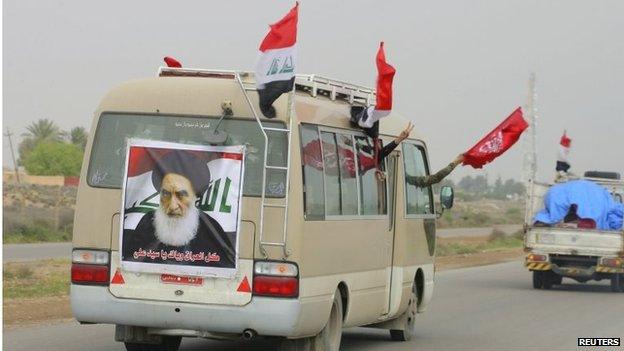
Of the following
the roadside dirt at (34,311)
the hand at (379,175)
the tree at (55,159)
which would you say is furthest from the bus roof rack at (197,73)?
the tree at (55,159)

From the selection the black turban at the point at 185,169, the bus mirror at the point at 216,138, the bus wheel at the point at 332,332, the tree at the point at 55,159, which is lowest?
the bus wheel at the point at 332,332

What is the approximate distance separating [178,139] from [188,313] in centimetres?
158

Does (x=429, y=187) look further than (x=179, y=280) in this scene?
Yes

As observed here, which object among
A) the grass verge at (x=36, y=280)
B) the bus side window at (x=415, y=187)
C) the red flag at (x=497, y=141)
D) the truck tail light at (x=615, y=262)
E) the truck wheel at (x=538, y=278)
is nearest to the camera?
the red flag at (x=497, y=141)

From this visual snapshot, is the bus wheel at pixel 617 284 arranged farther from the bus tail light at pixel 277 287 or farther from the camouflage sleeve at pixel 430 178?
the bus tail light at pixel 277 287

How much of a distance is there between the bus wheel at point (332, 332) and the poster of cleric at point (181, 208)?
4.99 feet

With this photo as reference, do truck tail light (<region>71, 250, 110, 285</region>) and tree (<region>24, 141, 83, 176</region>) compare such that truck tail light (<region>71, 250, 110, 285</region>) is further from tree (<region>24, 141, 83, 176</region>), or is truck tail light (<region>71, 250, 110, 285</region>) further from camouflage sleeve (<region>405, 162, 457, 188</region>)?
tree (<region>24, 141, 83, 176</region>)

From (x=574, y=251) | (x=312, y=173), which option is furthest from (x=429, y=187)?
(x=574, y=251)

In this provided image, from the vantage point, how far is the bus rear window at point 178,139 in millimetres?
11312

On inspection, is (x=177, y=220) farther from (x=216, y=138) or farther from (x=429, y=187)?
(x=429, y=187)

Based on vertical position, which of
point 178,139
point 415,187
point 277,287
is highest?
point 178,139

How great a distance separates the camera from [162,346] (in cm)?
1285

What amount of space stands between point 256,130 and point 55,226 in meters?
40.6

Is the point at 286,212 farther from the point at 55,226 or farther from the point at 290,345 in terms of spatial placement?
the point at 55,226
